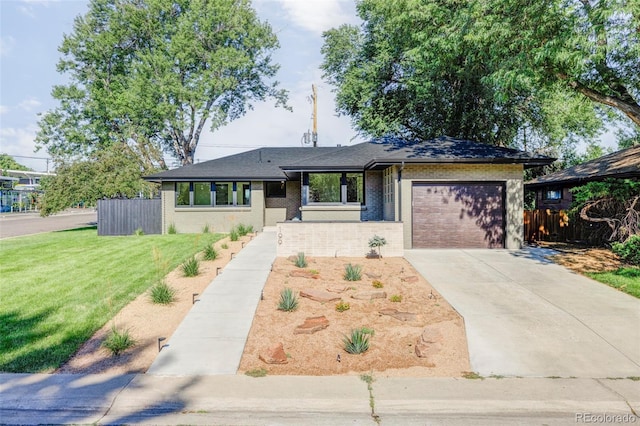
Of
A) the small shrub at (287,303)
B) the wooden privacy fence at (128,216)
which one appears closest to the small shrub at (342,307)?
the small shrub at (287,303)

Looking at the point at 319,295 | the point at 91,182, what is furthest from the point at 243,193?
the point at 319,295

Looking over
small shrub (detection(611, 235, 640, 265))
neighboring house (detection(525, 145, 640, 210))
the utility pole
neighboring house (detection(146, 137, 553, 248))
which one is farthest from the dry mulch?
the utility pole

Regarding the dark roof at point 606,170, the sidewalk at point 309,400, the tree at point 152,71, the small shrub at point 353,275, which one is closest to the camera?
the sidewalk at point 309,400

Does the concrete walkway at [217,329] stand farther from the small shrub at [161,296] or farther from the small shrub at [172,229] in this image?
the small shrub at [172,229]

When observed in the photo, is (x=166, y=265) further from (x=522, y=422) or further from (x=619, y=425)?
(x=619, y=425)

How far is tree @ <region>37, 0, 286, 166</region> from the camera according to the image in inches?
1081

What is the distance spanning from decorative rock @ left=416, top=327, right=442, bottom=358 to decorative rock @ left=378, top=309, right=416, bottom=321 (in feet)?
1.59

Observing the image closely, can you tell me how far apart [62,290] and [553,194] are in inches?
881

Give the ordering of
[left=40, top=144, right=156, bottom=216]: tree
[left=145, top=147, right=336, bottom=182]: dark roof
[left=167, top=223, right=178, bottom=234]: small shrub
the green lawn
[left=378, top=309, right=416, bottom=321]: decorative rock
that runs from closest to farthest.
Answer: the green lawn → [left=378, top=309, right=416, bottom=321]: decorative rock → [left=167, top=223, right=178, bottom=234]: small shrub → [left=145, top=147, right=336, bottom=182]: dark roof → [left=40, top=144, right=156, bottom=216]: tree

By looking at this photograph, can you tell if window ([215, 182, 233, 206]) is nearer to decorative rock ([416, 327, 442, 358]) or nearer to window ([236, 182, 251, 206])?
window ([236, 182, 251, 206])

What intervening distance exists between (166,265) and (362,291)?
5585 millimetres

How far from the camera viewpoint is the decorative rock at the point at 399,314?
5.88 m

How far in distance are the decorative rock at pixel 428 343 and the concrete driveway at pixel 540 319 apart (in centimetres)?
46

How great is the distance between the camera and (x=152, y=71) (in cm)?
2786
